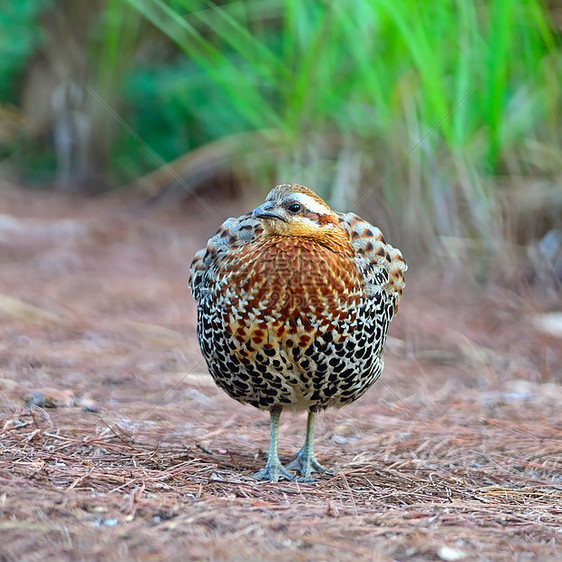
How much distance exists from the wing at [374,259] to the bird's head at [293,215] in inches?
9.6

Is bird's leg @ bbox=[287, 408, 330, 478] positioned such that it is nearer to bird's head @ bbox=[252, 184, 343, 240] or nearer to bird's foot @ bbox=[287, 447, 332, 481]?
bird's foot @ bbox=[287, 447, 332, 481]

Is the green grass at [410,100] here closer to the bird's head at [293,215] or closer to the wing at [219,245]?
the wing at [219,245]

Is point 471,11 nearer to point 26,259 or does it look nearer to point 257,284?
point 257,284

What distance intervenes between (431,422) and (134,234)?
454 cm

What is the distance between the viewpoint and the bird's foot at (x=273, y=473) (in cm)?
345

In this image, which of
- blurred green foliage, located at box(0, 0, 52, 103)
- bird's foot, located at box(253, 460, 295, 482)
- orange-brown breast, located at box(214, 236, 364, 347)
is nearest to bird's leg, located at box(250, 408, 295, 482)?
bird's foot, located at box(253, 460, 295, 482)

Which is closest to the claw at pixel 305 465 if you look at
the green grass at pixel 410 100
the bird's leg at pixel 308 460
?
the bird's leg at pixel 308 460

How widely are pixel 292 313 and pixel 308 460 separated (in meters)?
0.75

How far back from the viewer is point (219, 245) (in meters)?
3.65

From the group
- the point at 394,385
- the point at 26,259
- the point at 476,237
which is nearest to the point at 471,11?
the point at 476,237

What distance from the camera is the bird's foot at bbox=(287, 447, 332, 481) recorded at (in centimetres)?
359

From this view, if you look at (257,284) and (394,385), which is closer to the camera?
(257,284)

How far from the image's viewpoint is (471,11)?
230 inches

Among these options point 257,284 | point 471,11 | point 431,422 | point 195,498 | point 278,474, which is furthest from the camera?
point 471,11
